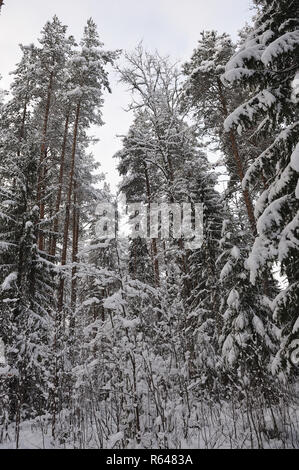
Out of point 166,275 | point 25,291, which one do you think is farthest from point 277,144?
point 25,291

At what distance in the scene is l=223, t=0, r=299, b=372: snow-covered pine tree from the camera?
5.35m

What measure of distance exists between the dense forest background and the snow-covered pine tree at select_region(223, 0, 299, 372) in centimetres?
3

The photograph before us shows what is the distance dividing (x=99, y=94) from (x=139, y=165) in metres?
4.41

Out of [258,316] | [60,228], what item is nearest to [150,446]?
[258,316]

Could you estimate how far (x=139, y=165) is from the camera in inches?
748

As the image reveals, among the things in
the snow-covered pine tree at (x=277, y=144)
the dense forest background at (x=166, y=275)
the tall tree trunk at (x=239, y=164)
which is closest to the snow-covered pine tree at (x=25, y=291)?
the dense forest background at (x=166, y=275)

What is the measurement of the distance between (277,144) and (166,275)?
5064 mm

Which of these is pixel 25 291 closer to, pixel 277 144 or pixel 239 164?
pixel 277 144

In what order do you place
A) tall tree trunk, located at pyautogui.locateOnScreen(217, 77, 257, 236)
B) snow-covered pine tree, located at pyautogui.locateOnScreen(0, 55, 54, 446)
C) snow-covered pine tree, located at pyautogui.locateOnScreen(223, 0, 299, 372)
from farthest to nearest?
tall tree trunk, located at pyautogui.locateOnScreen(217, 77, 257, 236)
snow-covered pine tree, located at pyautogui.locateOnScreen(0, 55, 54, 446)
snow-covered pine tree, located at pyautogui.locateOnScreen(223, 0, 299, 372)

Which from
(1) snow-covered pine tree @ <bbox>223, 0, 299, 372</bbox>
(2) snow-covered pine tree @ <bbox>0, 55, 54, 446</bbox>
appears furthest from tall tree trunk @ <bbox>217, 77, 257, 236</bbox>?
→ (2) snow-covered pine tree @ <bbox>0, 55, 54, 446</bbox>

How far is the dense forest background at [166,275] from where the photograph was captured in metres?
5.44

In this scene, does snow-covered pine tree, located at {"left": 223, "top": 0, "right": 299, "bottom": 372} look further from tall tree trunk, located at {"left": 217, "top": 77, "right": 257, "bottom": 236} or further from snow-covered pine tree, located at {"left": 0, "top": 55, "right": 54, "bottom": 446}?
snow-covered pine tree, located at {"left": 0, "top": 55, "right": 54, "bottom": 446}

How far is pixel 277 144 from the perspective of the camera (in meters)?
5.91

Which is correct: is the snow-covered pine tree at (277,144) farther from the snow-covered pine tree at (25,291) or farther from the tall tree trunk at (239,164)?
the snow-covered pine tree at (25,291)
